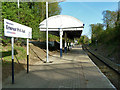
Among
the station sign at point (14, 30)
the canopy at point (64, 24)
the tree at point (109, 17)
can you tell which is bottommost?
the station sign at point (14, 30)

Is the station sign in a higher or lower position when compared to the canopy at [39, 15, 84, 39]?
lower

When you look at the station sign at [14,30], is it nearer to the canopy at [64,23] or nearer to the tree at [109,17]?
the canopy at [64,23]

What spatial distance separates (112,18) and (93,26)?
23.8m

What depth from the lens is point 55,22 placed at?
15336 millimetres

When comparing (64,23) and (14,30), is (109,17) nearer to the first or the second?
(64,23)

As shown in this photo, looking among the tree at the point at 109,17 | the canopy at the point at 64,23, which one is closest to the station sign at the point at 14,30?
the canopy at the point at 64,23

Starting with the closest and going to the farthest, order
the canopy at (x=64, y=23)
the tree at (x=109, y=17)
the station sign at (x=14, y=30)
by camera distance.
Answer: the station sign at (x=14, y=30) → the canopy at (x=64, y=23) → the tree at (x=109, y=17)

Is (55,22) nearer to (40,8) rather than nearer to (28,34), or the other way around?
(28,34)

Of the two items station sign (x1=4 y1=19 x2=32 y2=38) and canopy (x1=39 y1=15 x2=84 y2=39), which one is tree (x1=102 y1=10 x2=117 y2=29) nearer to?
canopy (x1=39 y1=15 x2=84 y2=39)

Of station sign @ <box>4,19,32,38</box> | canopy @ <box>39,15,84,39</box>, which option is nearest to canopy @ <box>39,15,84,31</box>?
canopy @ <box>39,15,84,39</box>

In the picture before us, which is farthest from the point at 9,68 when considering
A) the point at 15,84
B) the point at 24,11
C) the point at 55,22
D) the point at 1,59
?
the point at 55,22

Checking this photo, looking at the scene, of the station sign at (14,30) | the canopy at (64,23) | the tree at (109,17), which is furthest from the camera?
the tree at (109,17)

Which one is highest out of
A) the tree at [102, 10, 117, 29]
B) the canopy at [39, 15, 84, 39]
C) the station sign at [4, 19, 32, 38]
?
the tree at [102, 10, 117, 29]

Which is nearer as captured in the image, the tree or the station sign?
the station sign
